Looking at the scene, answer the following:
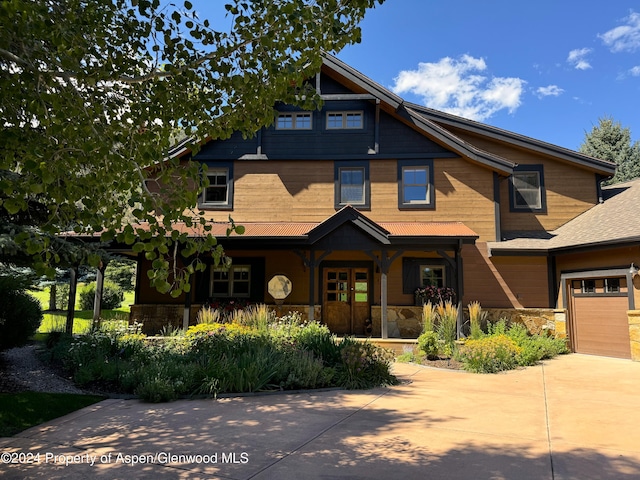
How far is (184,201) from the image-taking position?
9.02ft

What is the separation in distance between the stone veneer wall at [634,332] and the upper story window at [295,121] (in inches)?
438

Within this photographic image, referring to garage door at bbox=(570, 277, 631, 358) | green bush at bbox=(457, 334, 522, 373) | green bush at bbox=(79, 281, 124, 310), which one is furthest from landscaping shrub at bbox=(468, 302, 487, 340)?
green bush at bbox=(79, 281, 124, 310)

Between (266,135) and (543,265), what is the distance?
10.3 meters

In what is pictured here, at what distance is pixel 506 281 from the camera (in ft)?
44.8

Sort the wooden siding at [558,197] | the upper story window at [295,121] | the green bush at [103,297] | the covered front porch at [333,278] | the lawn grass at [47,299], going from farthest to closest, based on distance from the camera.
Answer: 1. the lawn grass at [47,299]
2. the green bush at [103,297]
3. the upper story window at [295,121]
4. the wooden siding at [558,197]
5. the covered front porch at [333,278]

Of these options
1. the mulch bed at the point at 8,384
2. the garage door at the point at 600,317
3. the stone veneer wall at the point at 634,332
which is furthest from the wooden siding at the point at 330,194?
the mulch bed at the point at 8,384

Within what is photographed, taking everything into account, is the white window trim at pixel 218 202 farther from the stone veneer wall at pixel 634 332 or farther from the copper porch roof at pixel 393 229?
the stone veneer wall at pixel 634 332

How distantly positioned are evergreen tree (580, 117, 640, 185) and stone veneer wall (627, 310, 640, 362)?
19.4m

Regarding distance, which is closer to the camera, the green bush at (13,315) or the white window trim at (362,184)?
the green bush at (13,315)

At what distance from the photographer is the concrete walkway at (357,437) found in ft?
12.8

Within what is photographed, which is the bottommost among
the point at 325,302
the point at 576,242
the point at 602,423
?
the point at 602,423

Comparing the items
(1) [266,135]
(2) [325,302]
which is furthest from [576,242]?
(1) [266,135]

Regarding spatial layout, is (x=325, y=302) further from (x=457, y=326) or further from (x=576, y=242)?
(x=576, y=242)

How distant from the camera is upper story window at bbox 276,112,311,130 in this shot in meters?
15.1
